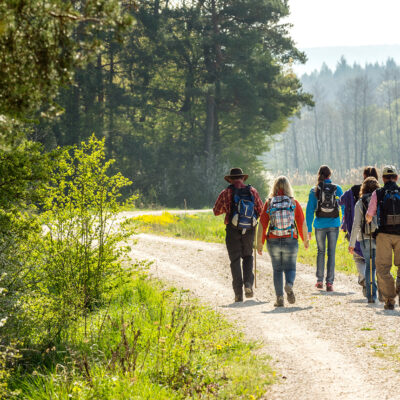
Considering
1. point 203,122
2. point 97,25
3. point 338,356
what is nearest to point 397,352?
point 338,356

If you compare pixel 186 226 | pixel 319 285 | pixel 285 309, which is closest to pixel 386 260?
pixel 285 309

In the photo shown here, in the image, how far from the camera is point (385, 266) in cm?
802

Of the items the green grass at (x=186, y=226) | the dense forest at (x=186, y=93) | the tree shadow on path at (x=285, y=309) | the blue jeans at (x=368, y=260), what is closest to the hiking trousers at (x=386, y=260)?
the blue jeans at (x=368, y=260)

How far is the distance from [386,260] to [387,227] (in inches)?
19.6

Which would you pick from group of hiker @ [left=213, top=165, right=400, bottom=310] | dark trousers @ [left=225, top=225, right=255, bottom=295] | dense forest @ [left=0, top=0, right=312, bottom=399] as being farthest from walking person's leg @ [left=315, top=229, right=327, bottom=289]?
dense forest @ [left=0, top=0, right=312, bottom=399]

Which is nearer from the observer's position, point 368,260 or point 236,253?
point 368,260

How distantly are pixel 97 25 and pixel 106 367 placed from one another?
3.10m

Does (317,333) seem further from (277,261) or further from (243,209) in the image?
(243,209)

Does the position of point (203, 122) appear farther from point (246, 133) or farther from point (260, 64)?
point (260, 64)

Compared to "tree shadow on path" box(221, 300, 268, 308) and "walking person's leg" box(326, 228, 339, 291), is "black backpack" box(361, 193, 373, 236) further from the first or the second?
"tree shadow on path" box(221, 300, 268, 308)

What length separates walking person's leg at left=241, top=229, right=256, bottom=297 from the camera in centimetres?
888

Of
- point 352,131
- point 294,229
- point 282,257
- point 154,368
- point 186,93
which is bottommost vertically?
point 154,368

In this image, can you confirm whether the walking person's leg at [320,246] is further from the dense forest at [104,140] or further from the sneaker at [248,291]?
the dense forest at [104,140]

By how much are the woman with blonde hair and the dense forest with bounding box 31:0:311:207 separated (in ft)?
73.9
